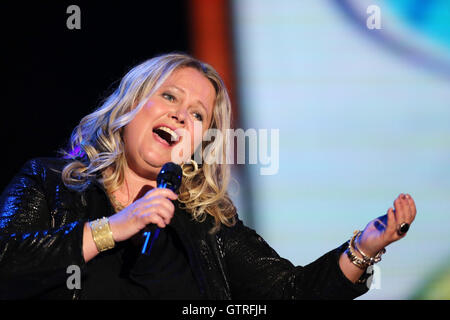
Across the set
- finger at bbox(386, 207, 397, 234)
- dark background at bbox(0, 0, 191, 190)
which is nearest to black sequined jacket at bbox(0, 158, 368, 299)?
finger at bbox(386, 207, 397, 234)

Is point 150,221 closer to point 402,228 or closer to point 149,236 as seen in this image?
point 149,236

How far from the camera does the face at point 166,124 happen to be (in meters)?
1.97

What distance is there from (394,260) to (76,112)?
63.7 inches

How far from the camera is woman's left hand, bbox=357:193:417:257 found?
1.63 m

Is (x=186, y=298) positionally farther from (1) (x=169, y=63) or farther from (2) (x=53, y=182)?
(1) (x=169, y=63)

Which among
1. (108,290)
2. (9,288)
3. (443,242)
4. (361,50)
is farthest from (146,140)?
(443,242)

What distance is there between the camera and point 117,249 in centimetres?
179

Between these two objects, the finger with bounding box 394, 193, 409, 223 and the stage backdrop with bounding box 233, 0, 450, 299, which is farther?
the stage backdrop with bounding box 233, 0, 450, 299

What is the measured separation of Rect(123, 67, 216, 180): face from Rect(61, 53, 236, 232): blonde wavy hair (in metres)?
0.03

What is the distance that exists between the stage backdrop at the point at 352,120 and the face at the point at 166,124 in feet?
1.38

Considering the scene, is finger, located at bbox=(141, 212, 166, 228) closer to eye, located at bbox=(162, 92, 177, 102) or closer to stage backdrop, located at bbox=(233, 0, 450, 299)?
eye, located at bbox=(162, 92, 177, 102)

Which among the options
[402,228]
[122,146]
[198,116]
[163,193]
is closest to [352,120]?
[198,116]

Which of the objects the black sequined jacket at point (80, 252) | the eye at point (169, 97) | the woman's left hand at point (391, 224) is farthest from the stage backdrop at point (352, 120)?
the woman's left hand at point (391, 224)

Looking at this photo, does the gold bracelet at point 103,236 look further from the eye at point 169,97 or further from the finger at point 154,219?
the eye at point 169,97
